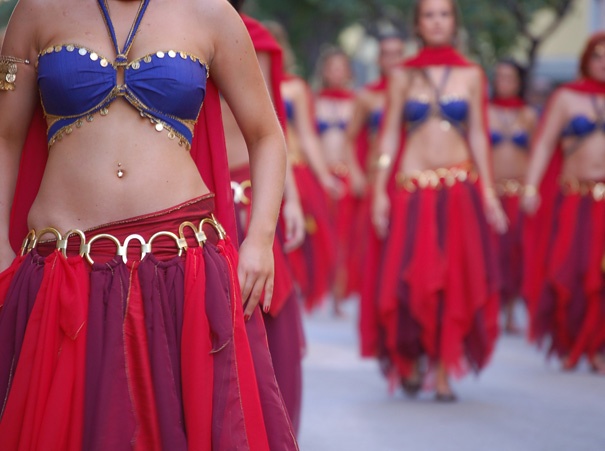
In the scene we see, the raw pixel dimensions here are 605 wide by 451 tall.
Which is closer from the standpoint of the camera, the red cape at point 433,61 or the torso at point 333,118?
the red cape at point 433,61

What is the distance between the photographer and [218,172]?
3656 millimetres

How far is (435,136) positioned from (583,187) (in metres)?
1.76

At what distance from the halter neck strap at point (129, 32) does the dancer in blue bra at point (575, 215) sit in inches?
219

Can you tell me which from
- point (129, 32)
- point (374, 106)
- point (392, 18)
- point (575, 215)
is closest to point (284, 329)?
point (129, 32)

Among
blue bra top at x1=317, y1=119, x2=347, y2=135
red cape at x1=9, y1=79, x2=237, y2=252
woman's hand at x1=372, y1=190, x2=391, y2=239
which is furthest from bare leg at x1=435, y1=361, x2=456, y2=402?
blue bra top at x1=317, y1=119, x2=347, y2=135

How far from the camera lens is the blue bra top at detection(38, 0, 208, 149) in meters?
3.34

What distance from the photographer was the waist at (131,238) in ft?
11.0

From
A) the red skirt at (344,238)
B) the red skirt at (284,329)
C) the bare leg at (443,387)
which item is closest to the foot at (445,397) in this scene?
the bare leg at (443,387)

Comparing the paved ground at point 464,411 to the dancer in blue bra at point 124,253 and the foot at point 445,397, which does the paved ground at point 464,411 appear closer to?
the foot at point 445,397

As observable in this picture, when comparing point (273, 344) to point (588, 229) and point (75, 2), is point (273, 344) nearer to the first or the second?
point (75, 2)

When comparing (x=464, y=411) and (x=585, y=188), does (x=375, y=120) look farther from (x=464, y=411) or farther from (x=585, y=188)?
(x=464, y=411)

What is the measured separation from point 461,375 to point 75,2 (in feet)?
14.1

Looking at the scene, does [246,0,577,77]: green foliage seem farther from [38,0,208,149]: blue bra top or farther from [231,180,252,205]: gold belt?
[38,0,208,149]: blue bra top

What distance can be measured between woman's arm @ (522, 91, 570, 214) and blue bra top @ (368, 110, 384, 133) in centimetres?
285
